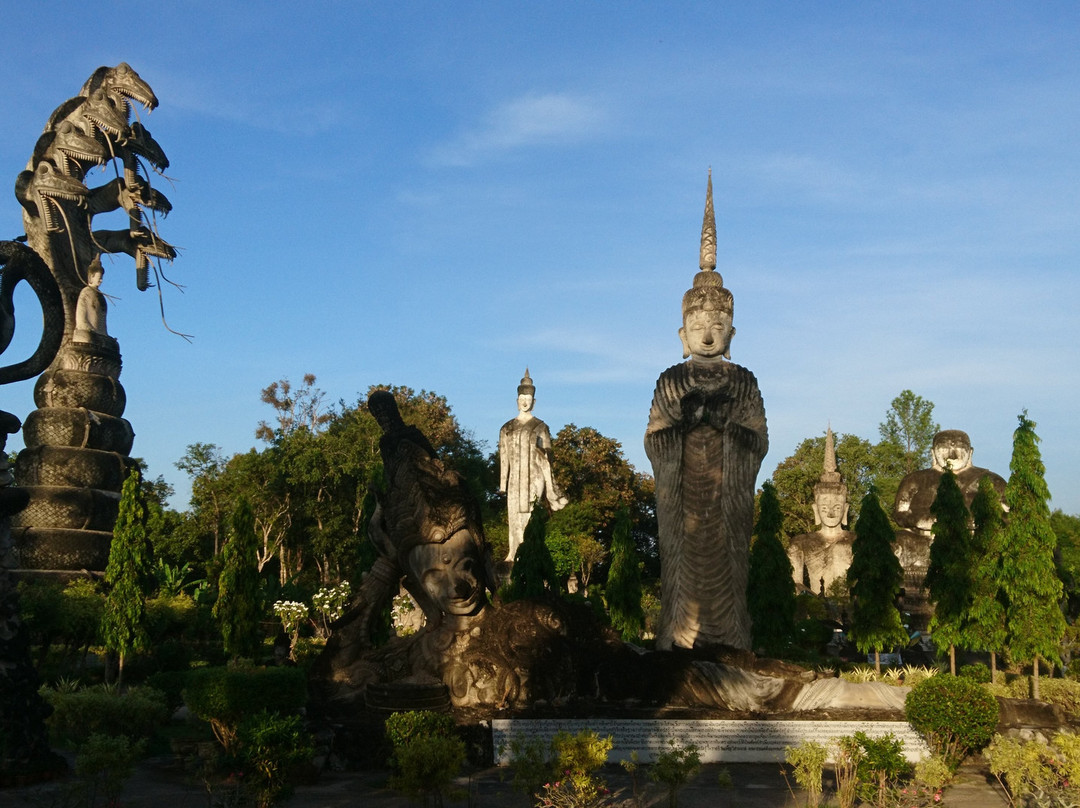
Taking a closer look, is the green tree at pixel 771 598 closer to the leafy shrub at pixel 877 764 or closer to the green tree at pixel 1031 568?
the green tree at pixel 1031 568

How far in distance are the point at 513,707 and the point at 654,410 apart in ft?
15.5

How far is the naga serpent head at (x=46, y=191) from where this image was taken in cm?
2159

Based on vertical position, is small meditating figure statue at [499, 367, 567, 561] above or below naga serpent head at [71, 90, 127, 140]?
below

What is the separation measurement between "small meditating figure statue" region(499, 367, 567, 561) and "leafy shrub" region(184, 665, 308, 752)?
62.0 ft

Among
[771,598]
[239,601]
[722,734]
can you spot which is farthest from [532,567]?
[722,734]

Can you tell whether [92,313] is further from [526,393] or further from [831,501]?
[831,501]

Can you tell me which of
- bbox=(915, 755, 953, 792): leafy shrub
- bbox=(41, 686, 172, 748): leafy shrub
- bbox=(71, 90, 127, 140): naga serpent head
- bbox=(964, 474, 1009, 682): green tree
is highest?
bbox=(71, 90, 127, 140): naga serpent head

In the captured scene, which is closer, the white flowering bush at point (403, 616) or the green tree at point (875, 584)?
the green tree at point (875, 584)

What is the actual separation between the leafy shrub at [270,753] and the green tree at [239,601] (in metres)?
10.6

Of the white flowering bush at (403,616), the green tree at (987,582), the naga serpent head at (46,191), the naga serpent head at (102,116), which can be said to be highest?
the naga serpent head at (102,116)

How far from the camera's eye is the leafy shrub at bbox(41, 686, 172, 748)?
10133 millimetres

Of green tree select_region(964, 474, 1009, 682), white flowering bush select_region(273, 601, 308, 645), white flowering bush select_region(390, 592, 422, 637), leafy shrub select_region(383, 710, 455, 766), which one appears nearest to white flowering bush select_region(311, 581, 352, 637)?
white flowering bush select_region(273, 601, 308, 645)

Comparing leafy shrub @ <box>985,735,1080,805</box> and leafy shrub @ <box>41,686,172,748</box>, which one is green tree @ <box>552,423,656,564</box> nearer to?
leafy shrub @ <box>41,686,172,748</box>

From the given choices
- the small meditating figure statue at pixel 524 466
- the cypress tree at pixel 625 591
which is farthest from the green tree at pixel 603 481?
the cypress tree at pixel 625 591
